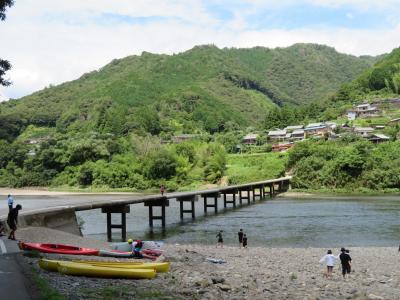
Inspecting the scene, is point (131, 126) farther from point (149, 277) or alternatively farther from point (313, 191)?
point (149, 277)

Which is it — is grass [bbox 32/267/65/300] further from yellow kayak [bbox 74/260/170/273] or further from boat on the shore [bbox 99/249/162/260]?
boat on the shore [bbox 99/249/162/260]

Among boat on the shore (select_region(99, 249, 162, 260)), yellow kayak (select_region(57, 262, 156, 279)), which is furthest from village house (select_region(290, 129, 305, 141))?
yellow kayak (select_region(57, 262, 156, 279))

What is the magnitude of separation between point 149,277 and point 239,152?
95903mm

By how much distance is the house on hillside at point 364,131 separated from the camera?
318ft

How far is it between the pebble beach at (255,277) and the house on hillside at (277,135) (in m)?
87.1

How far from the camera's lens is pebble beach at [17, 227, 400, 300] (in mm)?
13305

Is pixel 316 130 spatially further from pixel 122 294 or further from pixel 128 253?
pixel 122 294

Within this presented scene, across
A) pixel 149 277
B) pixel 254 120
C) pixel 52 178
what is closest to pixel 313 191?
pixel 52 178

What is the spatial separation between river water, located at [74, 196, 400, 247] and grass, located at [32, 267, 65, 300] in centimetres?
1936

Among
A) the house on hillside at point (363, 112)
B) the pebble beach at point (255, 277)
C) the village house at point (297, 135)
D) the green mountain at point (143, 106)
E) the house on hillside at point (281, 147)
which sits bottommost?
the pebble beach at point (255, 277)

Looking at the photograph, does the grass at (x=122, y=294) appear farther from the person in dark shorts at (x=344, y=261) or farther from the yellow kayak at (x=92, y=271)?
the person in dark shorts at (x=344, y=261)

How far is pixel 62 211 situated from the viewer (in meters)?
27.5

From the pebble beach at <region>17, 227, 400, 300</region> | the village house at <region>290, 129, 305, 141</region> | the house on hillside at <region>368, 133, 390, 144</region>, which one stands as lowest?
the pebble beach at <region>17, 227, 400, 300</region>

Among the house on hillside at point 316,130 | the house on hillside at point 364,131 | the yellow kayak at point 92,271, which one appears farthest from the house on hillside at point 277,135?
the yellow kayak at point 92,271
